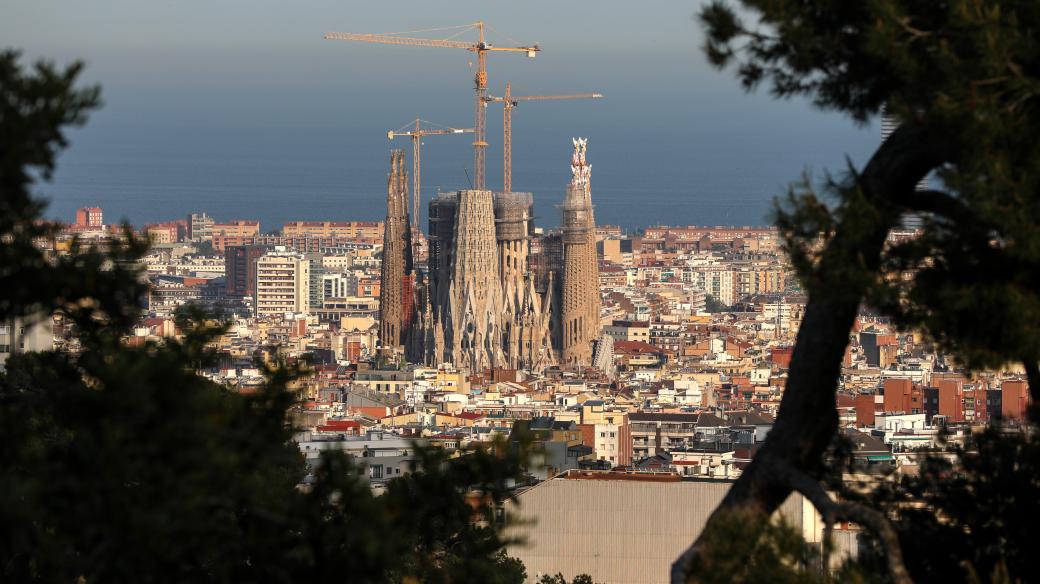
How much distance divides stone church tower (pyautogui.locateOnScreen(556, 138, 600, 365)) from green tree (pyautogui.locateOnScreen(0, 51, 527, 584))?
56.1 meters

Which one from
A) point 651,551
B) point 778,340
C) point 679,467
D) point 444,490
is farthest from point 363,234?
point 444,490

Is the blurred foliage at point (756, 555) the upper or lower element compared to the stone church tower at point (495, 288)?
lower

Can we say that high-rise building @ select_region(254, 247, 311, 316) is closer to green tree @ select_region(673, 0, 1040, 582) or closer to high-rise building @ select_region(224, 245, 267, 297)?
high-rise building @ select_region(224, 245, 267, 297)

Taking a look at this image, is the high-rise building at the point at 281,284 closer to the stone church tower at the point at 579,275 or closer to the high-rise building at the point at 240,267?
the high-rise building at the point at 240,267

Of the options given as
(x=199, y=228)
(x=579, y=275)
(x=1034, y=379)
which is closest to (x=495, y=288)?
(x=579, y=275)

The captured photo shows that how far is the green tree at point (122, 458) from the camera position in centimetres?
471

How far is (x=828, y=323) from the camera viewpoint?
5367mm

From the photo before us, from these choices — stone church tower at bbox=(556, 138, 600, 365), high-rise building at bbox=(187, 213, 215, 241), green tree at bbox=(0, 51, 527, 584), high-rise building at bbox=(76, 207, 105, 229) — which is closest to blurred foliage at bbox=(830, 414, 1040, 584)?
green tree at bbox=(0, 51, 527, 584)

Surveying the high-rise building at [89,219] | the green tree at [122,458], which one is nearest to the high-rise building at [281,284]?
the high-rise building at [89,219]

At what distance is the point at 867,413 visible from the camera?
152 ft

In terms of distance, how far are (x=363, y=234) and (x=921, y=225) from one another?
119m

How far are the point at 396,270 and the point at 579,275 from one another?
573 cm

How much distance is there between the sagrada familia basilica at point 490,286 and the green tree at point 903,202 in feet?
178

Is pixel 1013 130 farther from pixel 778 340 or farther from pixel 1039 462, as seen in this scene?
pixel 778 340
